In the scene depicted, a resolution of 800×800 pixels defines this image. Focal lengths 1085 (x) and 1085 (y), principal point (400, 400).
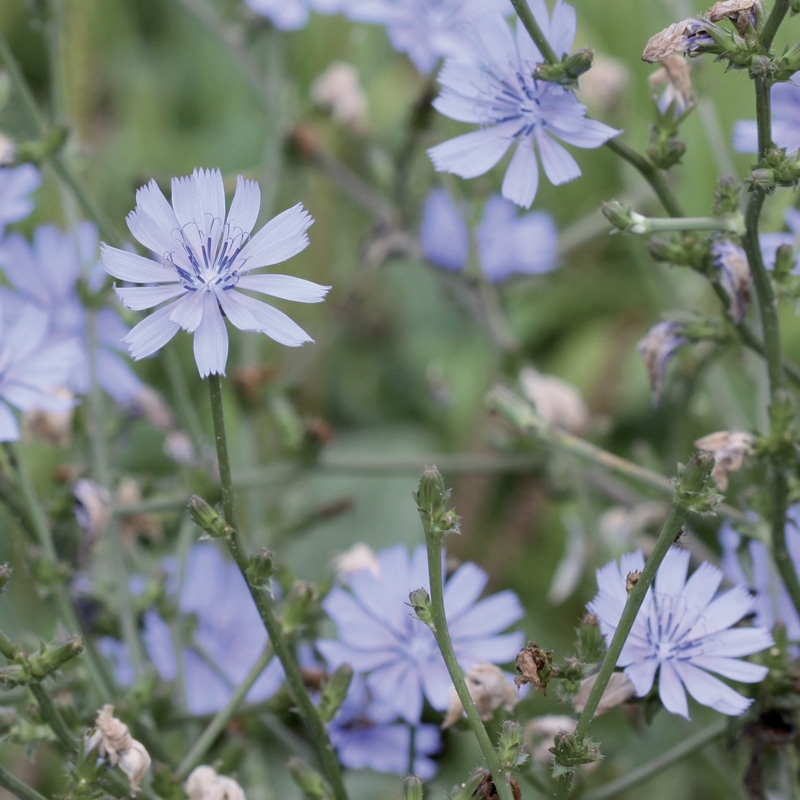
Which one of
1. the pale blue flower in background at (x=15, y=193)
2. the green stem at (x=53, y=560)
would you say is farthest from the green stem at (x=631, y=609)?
the pale blue flower in background at (x=15, y=193)

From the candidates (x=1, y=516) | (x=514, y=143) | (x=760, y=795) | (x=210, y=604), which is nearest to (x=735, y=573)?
(x=760, y=795)

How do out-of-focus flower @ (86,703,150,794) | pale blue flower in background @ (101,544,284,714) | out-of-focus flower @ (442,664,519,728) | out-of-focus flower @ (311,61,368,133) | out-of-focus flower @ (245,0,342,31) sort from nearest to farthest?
out-of-focus flower @ (86,703,150,794) → out-of-focus flower @ (442,664,519,728) → pale blue flower in background @ (101,544,284,714) → out-of-focus flower @ (245,0,342,31) → out-of-focus flower @ (311,61,368,133)

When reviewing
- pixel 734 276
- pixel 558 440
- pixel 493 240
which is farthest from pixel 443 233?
pixel 734 276

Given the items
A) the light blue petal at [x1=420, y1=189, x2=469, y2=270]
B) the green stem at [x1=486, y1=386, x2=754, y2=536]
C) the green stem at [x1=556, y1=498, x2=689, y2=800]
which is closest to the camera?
the green stem at [x1=556, y1=498, x2=689, y2=800]

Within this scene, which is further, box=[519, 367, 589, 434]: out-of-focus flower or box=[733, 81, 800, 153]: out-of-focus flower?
box=[519, 367, 589, 434]: out-of-focus flower

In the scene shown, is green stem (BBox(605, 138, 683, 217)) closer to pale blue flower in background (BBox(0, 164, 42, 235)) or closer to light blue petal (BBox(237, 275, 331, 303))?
light blue petal (BBox(237, 275, 331, 303))

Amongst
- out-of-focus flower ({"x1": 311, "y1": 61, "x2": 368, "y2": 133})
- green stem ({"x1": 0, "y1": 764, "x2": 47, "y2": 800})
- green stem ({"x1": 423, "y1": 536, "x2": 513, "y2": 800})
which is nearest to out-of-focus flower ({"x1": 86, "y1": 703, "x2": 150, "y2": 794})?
green stem ({"x1": 0, "y1": 764, "x2": 47, "y2": 800})

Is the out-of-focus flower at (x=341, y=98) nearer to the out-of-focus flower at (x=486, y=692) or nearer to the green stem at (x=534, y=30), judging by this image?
the green stem at (x=534, y=30)
